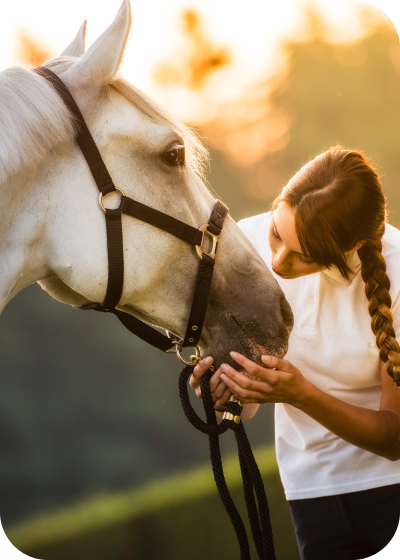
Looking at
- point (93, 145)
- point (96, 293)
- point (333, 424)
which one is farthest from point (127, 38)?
point (333, 424)

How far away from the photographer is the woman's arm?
116 cm

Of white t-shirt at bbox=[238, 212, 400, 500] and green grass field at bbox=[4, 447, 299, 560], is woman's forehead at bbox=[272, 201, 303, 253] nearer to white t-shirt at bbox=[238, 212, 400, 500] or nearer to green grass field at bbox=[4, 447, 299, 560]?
white t-shirt at bbox=[238, 212, 400, 500]

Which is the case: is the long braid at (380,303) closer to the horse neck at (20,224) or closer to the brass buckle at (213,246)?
the brass buckle at (213,246)

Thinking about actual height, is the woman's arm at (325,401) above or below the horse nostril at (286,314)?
below

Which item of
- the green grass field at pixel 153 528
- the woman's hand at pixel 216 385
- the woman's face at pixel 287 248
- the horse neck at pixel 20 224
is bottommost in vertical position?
the green grass field at pixel 153 528

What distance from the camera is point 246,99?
5328 millimetres

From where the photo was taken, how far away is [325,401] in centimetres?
126

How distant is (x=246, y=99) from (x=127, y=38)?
15.3 feet

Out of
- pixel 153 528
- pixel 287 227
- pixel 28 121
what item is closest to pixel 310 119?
pixel 153 528

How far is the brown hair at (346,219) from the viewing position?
1.29 meters

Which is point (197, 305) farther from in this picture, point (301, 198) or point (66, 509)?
point (66, 509)

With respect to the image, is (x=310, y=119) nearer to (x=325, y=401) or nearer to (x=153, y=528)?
(x=153, y=528)

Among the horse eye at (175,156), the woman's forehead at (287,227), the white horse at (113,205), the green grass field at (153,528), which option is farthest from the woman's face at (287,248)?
the green grass field at (153,528)

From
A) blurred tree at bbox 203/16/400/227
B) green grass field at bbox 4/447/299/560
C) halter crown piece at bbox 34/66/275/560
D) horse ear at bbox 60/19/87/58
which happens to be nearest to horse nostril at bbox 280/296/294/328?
halter crown piece at bbox 34/66/275/560
